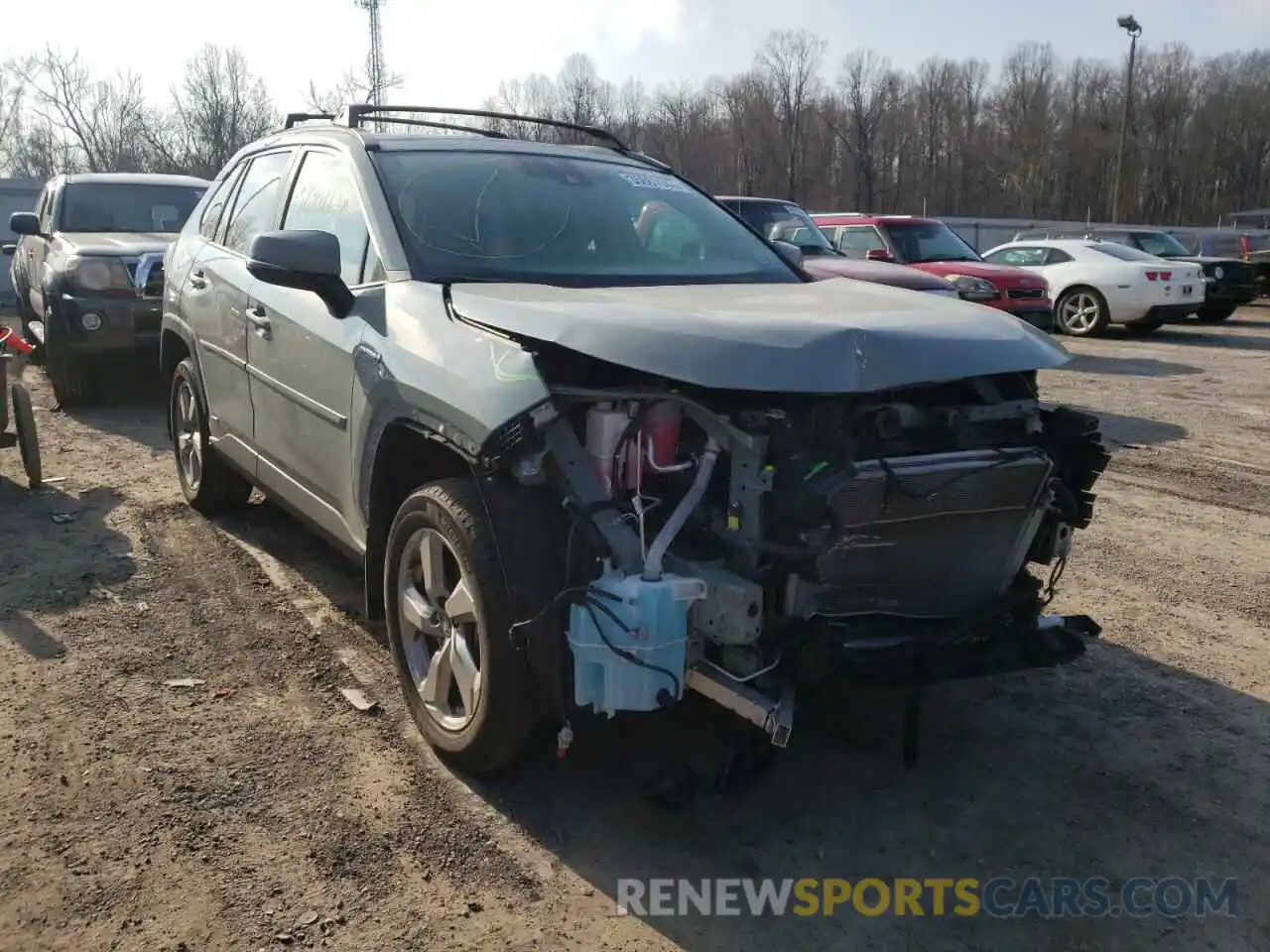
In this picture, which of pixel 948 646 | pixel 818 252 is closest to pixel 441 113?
pixel 948 646

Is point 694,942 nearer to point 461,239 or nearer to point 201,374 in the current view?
point 461,239

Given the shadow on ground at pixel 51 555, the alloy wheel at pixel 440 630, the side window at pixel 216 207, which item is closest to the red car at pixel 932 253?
the side window at pixel 216 207

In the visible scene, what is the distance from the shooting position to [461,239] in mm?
3871

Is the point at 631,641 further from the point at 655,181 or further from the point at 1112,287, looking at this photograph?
the point at 1112,287

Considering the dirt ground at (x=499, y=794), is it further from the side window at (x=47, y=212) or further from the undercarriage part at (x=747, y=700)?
the side window at (x=47, y=212)

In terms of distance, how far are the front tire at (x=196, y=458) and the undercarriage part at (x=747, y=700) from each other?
3.42 meters

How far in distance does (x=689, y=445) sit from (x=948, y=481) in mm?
707

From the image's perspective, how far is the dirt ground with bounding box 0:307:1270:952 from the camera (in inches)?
108

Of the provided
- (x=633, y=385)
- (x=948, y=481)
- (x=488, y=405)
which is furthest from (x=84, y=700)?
(x=948, y=481)

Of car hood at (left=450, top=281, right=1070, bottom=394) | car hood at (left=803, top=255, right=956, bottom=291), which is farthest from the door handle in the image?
car hood at (left=803, top=255, right=956, bottom=291)

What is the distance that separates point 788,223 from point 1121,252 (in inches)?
319

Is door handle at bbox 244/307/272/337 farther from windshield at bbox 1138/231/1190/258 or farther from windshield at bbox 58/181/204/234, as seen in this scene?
windshield at bbox 1138/231/1190/258

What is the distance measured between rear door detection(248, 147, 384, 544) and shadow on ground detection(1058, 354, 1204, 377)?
990 centimetres

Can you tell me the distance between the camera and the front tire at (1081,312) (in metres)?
16.6
